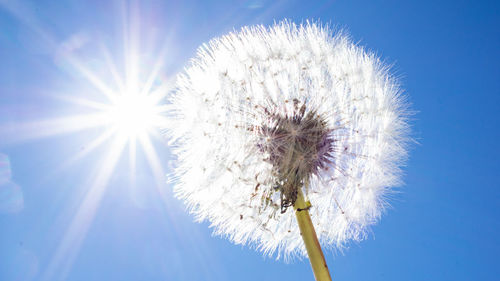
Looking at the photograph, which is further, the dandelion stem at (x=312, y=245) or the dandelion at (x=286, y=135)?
the dandelion at (x=286, y=135)

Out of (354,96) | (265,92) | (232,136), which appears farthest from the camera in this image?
(354,96)

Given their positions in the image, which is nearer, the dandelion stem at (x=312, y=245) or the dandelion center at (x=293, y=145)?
the dandelion stem at (x=312, y=245)

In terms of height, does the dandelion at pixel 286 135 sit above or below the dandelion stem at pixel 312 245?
above

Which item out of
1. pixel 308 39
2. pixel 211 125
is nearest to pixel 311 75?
pixel 308 39

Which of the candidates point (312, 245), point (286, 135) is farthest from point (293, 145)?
point (312, 245)

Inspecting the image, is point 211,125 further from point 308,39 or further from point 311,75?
point 308,39
